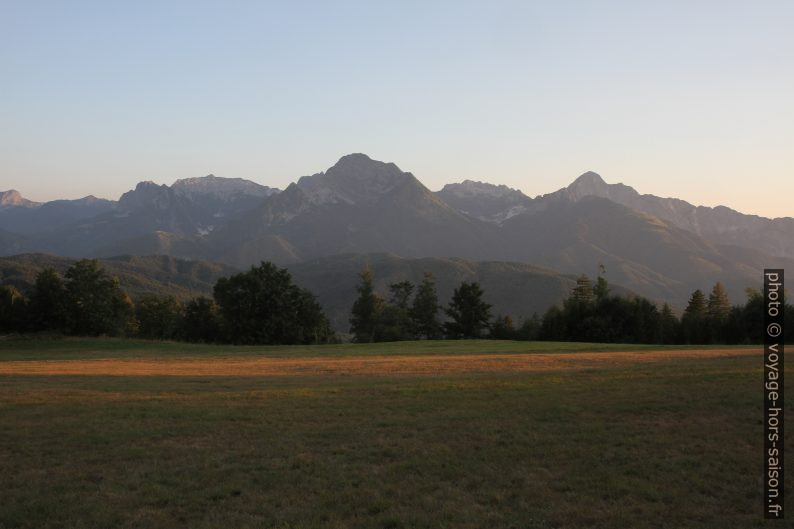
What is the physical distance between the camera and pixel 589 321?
3219 inches

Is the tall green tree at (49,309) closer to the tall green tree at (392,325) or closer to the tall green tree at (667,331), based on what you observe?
the tall green tree at (392,325)

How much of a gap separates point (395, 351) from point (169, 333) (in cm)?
7269

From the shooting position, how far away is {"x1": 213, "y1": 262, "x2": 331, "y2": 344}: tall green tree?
73.9m

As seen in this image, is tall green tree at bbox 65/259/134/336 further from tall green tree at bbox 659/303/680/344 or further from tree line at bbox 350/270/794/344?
tall green tree at bbox 659/303/680/344

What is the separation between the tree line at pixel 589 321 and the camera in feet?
262

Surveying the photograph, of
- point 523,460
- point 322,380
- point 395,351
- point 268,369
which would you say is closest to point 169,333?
point 395,351

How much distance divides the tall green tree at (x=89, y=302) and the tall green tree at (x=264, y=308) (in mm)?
13539

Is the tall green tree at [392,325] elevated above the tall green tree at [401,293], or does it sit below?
below

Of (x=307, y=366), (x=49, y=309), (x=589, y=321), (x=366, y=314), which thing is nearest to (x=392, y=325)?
(x=366, y=314)

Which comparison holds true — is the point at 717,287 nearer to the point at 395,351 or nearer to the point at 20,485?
the point at 395,351

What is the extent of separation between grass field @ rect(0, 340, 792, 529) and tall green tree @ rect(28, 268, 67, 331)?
4264 cm

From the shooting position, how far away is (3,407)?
59.7 ft

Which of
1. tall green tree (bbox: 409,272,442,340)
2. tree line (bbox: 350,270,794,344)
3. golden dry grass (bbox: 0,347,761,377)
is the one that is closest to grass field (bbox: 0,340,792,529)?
golden dry grass (bbox: 0,347,761,377)

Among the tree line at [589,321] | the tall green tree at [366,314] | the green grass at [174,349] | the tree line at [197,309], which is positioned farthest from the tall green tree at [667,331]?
the tree line at [197,309]
